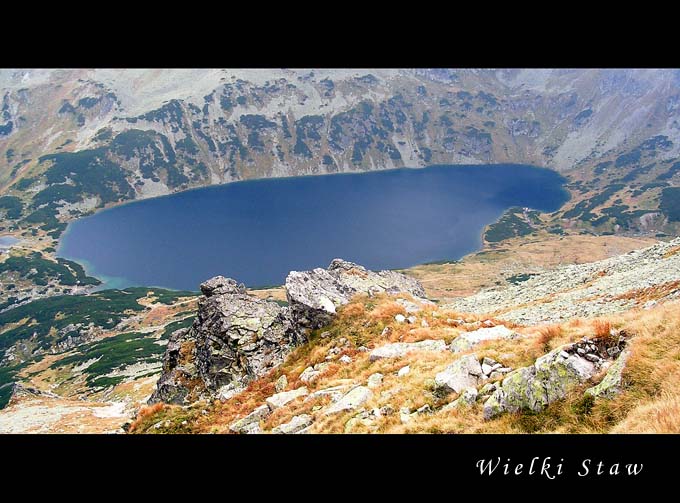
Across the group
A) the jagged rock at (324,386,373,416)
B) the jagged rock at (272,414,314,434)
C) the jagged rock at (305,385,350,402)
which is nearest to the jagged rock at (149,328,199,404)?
the jagged rock at (305,385,350,402)

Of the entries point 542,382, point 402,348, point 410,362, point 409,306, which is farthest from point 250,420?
point 542,382

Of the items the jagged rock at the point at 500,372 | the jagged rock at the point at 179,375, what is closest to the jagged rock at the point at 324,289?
the jagged rock at the point at 179,375

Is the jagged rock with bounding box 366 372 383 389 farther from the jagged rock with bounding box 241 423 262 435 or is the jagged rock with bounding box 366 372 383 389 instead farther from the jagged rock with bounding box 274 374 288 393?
the jagged rock with bounding box 274 374 288 393

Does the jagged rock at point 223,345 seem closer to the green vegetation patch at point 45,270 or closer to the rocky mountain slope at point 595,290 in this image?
the rocky mountain slope at point 595,290

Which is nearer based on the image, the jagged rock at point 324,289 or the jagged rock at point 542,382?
the jagged rock at point 542,382
